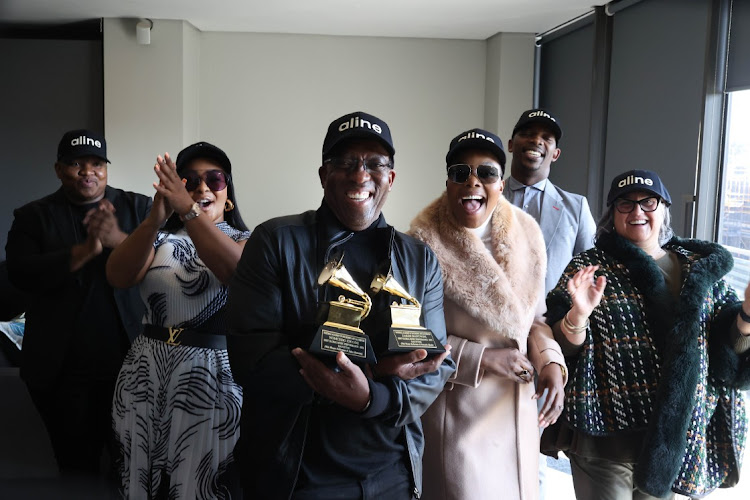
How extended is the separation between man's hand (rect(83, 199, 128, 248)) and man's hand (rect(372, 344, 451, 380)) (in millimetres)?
1456

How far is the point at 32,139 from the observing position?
725cm

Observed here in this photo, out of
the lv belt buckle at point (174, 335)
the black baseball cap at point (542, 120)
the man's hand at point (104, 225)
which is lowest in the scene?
the lv belt buckle at point (174, 335)

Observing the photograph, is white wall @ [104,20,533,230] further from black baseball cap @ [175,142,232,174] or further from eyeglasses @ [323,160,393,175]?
eyeglasses @ [323,160,393,175]

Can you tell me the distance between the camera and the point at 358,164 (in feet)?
4.82

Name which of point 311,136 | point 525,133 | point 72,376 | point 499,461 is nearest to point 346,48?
point 311,136

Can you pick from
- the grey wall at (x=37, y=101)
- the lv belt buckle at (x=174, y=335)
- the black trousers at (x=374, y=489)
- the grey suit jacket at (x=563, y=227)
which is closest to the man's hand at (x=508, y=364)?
the black trousers at (x=374, y=489)

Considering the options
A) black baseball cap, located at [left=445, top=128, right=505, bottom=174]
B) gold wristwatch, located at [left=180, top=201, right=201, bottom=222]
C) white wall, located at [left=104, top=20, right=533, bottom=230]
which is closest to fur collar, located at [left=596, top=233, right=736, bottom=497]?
black baseball cap, located at [left=445, top=128, right=505, bottom=174]

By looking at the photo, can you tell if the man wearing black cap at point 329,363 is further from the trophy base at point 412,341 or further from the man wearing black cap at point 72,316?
the man wearing black cap at point 72,316

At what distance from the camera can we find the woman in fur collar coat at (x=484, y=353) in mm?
1907

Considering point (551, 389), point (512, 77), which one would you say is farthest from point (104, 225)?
point (512, 77)

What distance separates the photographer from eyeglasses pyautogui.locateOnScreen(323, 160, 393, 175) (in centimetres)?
147

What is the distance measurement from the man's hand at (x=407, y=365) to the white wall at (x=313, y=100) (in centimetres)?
634

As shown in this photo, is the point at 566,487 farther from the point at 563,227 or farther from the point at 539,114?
the point at 539,114

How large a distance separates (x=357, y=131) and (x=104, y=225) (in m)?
1.38
